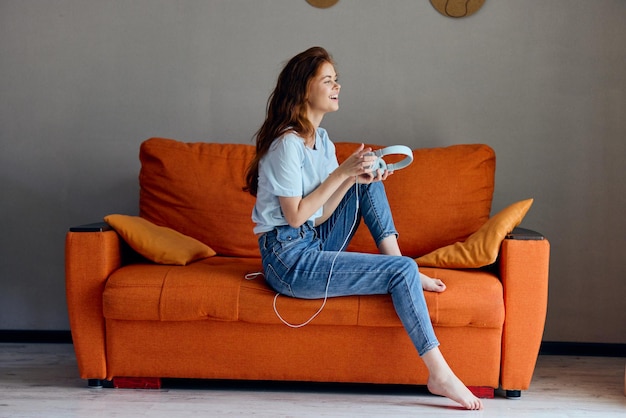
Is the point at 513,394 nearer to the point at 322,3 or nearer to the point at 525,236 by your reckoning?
the point at 525,236

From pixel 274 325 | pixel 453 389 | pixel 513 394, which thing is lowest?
pixel 513 394

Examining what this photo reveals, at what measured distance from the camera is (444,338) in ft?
9.01

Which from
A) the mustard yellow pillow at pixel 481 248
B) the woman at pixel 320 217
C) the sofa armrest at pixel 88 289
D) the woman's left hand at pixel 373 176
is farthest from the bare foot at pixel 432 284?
the sofa armrest at pixel 88 289

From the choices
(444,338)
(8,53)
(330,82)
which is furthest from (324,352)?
(8,53)

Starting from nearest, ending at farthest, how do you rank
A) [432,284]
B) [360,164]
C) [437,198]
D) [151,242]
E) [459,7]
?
[360,164], [432,284], [151,242], [437,198], [459,7]

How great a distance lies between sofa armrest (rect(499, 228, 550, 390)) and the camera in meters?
2.76

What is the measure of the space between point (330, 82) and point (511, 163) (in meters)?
1.30

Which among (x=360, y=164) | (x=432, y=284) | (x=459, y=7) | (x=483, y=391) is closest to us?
(x=360, y=164)

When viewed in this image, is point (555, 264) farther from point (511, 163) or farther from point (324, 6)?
point (324, 6)

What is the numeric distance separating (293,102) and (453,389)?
3.59 feet

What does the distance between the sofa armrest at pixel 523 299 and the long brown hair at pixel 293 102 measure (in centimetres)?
83

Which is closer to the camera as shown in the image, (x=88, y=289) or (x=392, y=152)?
(x=392, y=152)

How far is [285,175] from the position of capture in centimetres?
265

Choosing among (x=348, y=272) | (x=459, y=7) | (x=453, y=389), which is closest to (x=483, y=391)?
(x=453, y=389)
